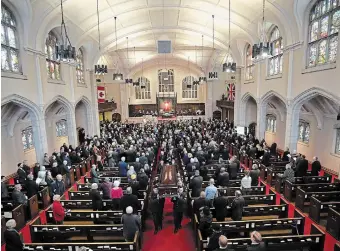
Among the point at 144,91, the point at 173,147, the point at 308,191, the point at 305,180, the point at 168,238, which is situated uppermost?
the point at 144,91

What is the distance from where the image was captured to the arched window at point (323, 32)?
37.2 feet

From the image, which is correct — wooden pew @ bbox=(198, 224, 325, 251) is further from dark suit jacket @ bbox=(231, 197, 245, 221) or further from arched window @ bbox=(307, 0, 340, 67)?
arched window @ bbox=(307, 0, 340, 67)

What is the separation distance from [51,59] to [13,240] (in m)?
13.3

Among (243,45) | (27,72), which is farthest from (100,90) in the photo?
(243,45)

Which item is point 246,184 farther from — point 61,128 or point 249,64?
point 61,128

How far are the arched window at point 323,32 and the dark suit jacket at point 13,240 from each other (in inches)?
511

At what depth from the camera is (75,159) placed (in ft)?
45.7

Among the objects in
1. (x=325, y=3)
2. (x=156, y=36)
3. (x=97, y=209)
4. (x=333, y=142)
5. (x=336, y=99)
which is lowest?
(x=97, y=209)

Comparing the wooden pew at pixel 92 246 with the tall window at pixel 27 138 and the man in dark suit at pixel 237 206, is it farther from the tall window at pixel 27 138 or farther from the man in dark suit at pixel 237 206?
the tall window at pixel 27 138

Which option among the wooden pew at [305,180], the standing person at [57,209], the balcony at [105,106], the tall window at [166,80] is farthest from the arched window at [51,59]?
the tall window at [166,80]

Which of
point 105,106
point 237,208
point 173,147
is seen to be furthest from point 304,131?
point 105,106

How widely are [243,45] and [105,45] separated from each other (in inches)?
453

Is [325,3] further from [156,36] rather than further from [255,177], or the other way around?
[156,36]

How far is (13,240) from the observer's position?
5.38m
